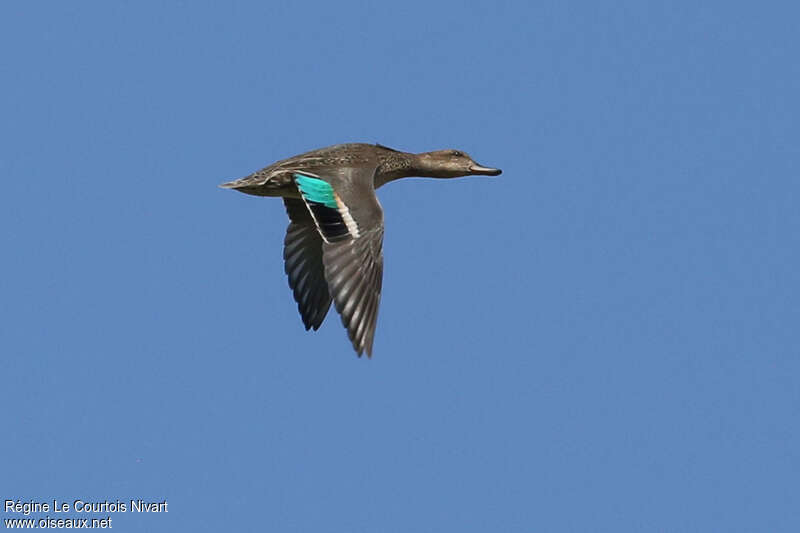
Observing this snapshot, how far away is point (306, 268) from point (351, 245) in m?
2.07

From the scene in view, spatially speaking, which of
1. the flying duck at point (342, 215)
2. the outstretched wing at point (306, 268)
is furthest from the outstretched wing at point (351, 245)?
the outstretched wing at point (306, 268)

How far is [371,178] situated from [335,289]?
5.08 ft

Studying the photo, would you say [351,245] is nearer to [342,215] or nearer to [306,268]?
[342,215]

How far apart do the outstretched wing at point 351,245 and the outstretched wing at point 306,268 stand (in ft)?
4.33

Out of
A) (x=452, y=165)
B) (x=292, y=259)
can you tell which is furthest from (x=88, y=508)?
(x=452, y=165)

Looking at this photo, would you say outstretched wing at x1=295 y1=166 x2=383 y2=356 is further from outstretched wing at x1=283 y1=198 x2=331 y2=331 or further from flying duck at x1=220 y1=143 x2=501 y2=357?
outstretched wing at x1=283 y1=198 x2=331 y2=331

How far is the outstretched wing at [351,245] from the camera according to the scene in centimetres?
1049

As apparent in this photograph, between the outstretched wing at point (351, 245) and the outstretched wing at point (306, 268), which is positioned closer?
the outstretched wing at point (351, 245)

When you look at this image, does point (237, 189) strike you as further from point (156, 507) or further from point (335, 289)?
point (156, 507)

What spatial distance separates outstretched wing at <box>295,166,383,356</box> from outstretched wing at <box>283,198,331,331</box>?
1.32 metres

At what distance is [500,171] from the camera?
1353 cm

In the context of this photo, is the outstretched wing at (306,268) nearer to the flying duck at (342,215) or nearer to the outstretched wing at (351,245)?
the flying duck at (342,215)

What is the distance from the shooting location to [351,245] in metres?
10.7

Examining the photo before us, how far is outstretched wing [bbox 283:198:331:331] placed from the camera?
1270 cm
